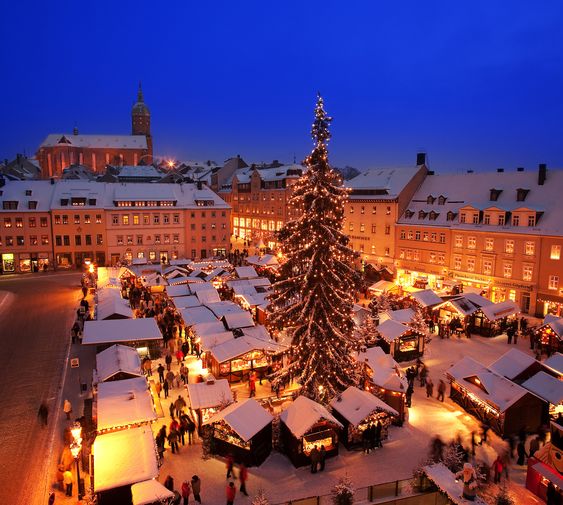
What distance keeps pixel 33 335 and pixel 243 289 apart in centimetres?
1454

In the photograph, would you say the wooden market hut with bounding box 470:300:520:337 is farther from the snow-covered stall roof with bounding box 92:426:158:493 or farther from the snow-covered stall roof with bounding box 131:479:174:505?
the snow-covered stall roof with bounding box 131:479:174:505

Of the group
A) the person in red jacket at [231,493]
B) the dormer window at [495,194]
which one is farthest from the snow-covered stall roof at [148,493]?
the dormer window at [495,194]

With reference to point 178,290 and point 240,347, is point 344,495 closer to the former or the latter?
point 240,347

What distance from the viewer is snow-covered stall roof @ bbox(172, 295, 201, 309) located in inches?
1215

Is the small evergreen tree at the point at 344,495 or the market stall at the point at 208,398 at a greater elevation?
the market stall at the point at 208,398

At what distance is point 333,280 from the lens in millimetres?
17484

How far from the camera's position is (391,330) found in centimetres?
2595

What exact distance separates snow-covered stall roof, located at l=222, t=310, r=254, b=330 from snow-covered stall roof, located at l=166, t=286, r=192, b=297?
27.3 ft

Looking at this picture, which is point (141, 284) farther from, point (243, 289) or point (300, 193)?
point (300, 193)

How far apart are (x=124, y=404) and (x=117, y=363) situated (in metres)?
3.80

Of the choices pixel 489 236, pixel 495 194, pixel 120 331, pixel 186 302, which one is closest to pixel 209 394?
pixel 120 331

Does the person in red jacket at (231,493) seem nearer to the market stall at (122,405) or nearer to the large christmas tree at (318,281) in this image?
the market stall at (122,405)

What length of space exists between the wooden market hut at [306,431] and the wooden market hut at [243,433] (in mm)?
697

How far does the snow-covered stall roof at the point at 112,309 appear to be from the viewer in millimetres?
27016
